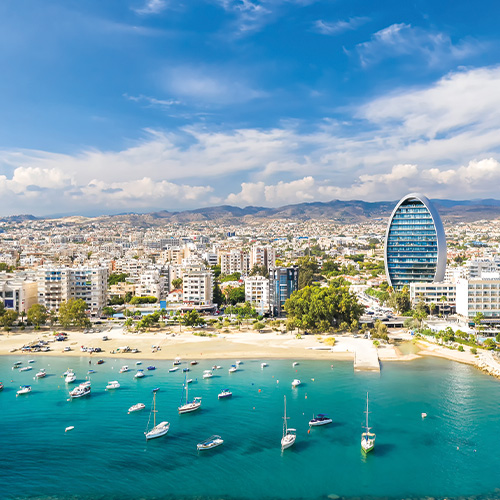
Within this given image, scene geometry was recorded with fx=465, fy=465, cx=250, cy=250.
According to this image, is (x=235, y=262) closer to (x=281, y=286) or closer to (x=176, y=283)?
(x=176, y=283)

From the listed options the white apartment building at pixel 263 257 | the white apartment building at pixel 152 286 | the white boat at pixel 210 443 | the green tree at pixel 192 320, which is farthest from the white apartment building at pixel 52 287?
the white apartment building at pixel 263 257

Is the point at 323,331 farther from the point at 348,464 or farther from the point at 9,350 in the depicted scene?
the point at 9,350

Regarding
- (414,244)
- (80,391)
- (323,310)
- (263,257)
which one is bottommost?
(80,391)

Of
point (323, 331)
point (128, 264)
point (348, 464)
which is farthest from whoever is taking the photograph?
point (128, 264)

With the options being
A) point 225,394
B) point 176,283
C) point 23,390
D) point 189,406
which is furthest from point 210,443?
point 176,283

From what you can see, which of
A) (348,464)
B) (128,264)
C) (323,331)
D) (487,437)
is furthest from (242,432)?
(128,264)

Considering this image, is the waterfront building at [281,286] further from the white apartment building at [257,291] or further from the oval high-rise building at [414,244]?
the oval high-rise building at [414,244]
